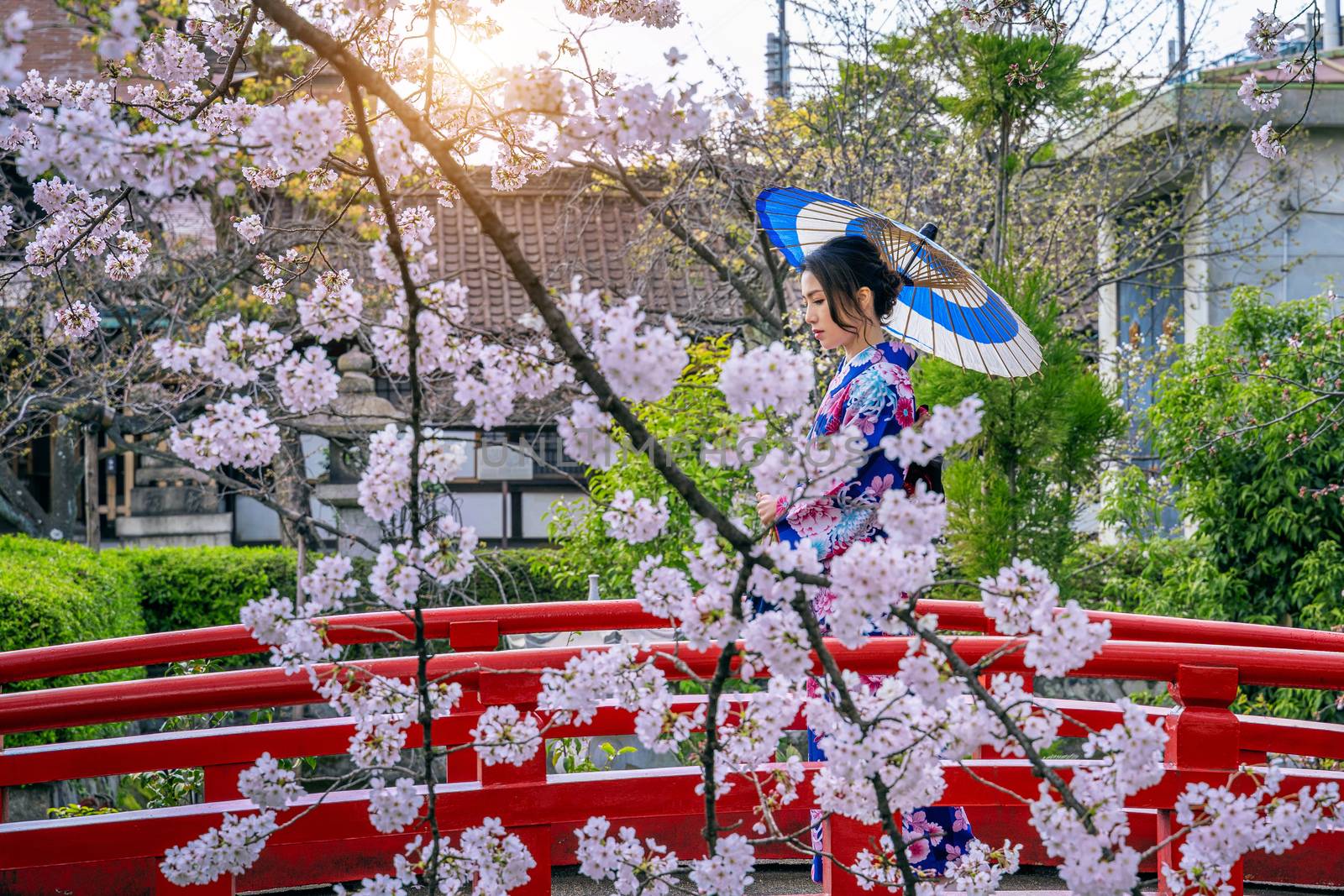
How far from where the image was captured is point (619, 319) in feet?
5.14

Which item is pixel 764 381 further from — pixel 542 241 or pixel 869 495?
pixel 542 241

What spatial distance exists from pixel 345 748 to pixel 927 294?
1998 millimetres

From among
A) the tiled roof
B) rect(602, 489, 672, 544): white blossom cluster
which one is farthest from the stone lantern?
rect(602, 489, 672, 544): white blossom cluster

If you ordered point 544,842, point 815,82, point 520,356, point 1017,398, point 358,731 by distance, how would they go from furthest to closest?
point 815,82, point 1017,398, point 544,842, point 358,731, point 520,356

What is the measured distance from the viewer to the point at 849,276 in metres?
2.91

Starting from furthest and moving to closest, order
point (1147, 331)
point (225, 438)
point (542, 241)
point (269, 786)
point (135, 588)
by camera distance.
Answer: point (542, 241) → point (1147, 331) → point (135, 588) → point (269, 786) → point (225, 438)

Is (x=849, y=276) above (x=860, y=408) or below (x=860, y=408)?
above

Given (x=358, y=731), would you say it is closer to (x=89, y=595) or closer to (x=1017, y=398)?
(x=1017, y=398)

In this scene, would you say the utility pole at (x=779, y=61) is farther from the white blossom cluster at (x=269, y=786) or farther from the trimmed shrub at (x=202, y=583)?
the white blossom cluster at (x=269, y=786)

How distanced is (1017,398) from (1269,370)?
1227 mm

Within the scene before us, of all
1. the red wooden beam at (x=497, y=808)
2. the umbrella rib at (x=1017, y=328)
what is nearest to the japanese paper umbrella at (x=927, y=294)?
the umbrella rib at (x=1017, y=328)

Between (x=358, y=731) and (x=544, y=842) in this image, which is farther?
(x=544, y=842)

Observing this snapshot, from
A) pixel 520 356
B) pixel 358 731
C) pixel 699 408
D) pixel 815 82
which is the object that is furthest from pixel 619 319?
pixel 815 82

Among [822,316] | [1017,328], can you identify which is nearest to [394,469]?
[822,316]
